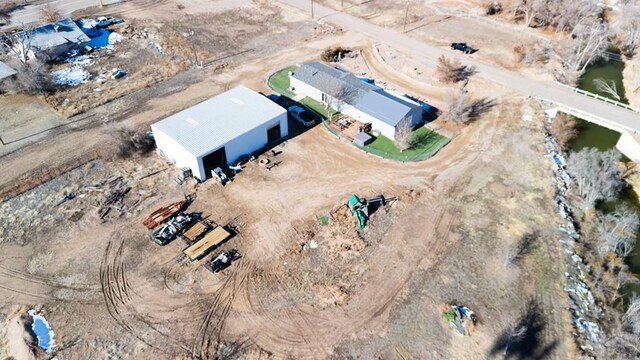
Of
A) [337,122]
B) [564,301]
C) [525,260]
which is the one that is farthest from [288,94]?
[564,301]

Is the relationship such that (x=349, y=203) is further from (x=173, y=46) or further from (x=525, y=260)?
(x=173, y=46)

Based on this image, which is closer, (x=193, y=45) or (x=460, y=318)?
(x=460, y=318)

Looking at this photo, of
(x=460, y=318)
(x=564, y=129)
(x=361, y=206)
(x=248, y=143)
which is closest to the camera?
(x=460, y=318)

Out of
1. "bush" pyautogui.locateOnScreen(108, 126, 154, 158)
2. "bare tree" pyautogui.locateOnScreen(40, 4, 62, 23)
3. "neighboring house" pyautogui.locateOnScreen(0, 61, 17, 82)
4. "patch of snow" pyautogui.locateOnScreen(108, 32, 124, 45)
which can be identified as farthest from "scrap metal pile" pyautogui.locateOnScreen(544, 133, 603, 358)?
"bare tree" pyautogui.locateOnScreen(40, 4, 62, 23)

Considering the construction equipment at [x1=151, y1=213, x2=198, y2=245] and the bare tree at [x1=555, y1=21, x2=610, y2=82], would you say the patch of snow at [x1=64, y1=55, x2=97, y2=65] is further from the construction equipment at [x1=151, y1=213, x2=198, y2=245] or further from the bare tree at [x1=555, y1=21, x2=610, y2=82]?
the bare tree at [x1=555, y1=21, x2=610, y2=82]

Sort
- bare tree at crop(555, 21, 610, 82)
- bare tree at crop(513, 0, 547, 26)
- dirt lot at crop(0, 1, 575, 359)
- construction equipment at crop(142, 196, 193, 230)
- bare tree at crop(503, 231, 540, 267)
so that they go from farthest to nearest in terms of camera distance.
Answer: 1. bare tree at crop(513, 0, 547, 26)
2. bare tree at crop(555, 21, 610, 82)
3. construction equipment at crop(142, 196, 193, 230)
4. bare tree at crop(503, 231, 540, 267)
5. dirt lot at crop(0, 1, 575, 359)

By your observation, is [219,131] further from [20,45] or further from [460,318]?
[20,45]

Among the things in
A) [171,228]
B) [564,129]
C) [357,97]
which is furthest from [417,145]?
[171,228]

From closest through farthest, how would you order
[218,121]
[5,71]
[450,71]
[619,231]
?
1. [619,231]
2. [218,121]
3. [450,71]
4. [5,71]
